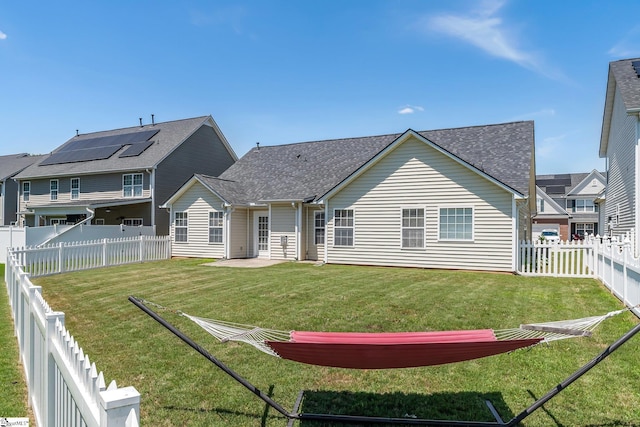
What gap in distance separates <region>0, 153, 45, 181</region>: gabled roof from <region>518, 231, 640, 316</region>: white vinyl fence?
3489cm

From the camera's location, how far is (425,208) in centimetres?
1470

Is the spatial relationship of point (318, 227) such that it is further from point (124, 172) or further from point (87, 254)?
point (124, 172)

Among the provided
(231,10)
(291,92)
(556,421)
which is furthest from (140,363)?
(291,92)

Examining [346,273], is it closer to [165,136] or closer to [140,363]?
[140,363]

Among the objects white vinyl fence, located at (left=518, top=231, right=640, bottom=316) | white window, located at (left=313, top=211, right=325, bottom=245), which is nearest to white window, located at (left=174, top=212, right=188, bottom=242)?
white window, located at (left=313, top=211, right=325, bottom=245)

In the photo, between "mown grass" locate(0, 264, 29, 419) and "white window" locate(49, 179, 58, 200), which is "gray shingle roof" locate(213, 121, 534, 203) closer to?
"mown grass" locate(0, 264, 29, 419)

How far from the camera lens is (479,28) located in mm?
12945

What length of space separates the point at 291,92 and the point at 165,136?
1055cm

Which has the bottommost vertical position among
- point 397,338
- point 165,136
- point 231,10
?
point 397,338

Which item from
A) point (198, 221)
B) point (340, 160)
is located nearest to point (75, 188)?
point (198, 221)

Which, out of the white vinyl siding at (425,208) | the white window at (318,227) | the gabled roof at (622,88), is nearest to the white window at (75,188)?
the white window at (318,227)

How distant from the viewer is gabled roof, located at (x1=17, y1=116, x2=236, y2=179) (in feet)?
76.4

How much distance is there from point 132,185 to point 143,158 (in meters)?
1.71

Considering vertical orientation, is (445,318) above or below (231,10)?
below
